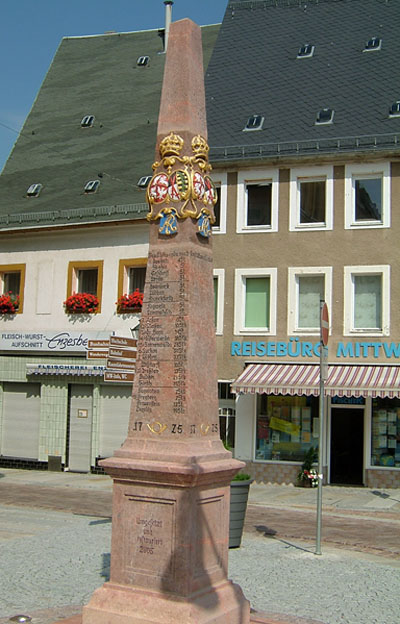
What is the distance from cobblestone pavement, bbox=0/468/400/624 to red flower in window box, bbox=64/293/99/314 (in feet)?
22.5

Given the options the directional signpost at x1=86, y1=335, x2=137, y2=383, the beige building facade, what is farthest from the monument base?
the beige building facade

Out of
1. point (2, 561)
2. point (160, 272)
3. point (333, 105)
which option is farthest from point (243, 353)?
point (160, 272)

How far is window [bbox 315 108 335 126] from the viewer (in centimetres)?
2480

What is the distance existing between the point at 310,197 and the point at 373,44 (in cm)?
629

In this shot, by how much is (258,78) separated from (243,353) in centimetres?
947

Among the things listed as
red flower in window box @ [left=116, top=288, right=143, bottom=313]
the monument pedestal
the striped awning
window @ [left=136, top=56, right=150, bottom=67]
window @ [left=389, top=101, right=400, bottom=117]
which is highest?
window @ [left=136, top=56, right=150, bottom=67]

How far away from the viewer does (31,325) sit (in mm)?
26469

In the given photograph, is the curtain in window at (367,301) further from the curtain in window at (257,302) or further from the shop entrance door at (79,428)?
the shop entrance door at (79,428)

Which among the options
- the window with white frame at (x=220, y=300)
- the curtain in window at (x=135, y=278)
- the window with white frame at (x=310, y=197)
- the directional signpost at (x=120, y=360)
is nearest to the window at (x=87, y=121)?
the curtain in window at (x=135, y=278)

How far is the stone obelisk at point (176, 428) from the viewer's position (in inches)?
278

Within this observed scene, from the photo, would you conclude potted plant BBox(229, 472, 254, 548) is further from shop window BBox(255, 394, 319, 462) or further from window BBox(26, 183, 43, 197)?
window BBox(26, 183, 43, 197)

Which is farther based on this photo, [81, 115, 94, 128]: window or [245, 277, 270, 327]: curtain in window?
[81, 115, 94, 128]: window

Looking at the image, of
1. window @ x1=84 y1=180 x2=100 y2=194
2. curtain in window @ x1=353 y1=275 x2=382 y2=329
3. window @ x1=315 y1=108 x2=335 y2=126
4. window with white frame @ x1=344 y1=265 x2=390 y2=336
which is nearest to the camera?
window with white frame @ x1=344 y1=265 x2=390 y2=336

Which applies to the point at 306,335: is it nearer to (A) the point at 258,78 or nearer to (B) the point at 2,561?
(A) the point at 258,78
